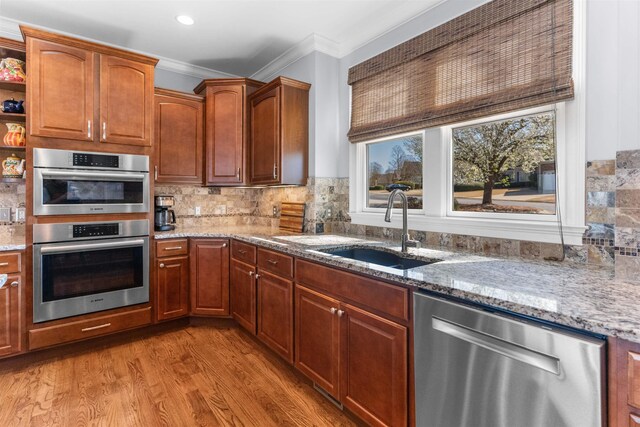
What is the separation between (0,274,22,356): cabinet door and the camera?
2383mm

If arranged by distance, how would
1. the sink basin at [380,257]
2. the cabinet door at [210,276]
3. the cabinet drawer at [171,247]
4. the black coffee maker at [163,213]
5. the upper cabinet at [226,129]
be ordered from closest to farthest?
the sink basin at [380,257] < the cabinet drawer at [171,247] < the cabinet door at [210,276] < the black coffee maker at [163,213] < the upper cabinet at [226,129]

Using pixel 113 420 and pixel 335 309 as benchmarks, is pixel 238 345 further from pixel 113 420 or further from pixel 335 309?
pixel 335 309

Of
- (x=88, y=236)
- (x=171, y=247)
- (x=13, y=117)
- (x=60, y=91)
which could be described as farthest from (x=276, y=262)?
(x=13, y=117)

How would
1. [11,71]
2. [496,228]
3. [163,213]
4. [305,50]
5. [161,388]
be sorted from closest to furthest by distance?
[496,228] < [161,388] < [11,71] < [305,50] < [163,213]

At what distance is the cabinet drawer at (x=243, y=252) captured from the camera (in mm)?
2732

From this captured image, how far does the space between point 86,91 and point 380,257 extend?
8.60 ft

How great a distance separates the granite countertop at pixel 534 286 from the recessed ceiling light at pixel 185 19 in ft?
7.15

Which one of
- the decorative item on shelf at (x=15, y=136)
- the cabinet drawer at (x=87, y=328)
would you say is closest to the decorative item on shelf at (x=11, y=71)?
the decorative item on shelf at (x=15, y=136)

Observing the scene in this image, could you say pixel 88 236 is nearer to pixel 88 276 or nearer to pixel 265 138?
pixel 88 276

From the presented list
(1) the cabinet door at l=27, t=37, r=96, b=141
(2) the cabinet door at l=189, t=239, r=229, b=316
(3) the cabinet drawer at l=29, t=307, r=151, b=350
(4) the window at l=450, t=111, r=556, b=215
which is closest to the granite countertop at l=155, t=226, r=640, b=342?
(4) the window at l=450, t=111, r=556, b=215

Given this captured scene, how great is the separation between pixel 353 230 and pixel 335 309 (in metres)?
1.21

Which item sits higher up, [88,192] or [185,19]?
[185,19]

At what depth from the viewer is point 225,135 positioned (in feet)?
11.1

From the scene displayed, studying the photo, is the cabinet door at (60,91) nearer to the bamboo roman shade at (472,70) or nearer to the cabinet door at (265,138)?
Result: the cabinet door at (265,138)
